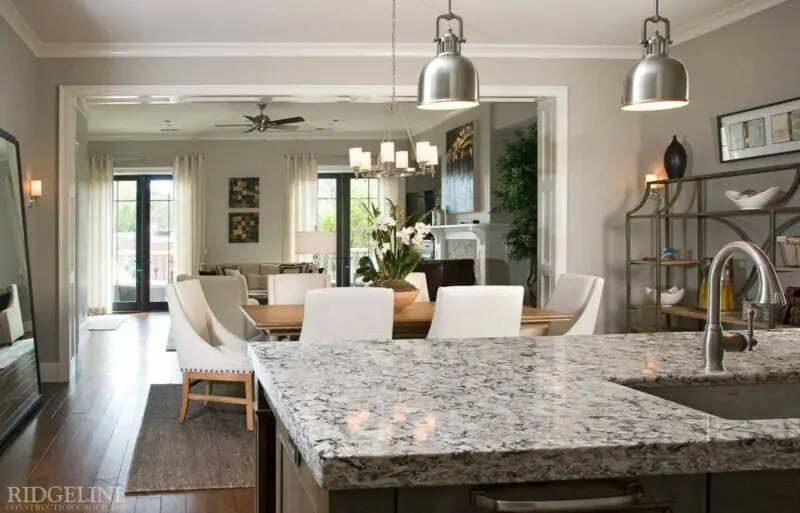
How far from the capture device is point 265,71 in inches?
242

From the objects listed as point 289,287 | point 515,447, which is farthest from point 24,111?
point 515,447

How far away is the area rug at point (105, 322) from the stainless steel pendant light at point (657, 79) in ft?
28.0

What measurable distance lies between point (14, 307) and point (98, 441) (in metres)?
1.10

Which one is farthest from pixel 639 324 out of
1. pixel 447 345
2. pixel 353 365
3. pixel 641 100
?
pixel 353 365

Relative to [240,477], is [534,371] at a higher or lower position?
higher

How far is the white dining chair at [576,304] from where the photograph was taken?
15.0 ft

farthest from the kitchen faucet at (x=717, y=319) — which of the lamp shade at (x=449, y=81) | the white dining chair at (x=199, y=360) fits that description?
the white dining chair at (x=199, y=360)

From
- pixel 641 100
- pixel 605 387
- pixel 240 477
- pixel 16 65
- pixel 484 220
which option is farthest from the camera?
pixel 484 220

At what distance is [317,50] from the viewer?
610 centimetres

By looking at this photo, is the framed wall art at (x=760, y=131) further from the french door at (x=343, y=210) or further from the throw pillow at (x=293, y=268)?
the french door at (x=343, y=210)

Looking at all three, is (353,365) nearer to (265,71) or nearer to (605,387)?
(605,387)

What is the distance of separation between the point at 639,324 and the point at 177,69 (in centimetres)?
438

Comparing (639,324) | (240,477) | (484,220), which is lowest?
(240,477)

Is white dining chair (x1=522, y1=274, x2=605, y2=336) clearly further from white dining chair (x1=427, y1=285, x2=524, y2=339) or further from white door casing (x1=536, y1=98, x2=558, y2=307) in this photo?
white door casing (x1=536, y1=98, x2=558, y2=307)
